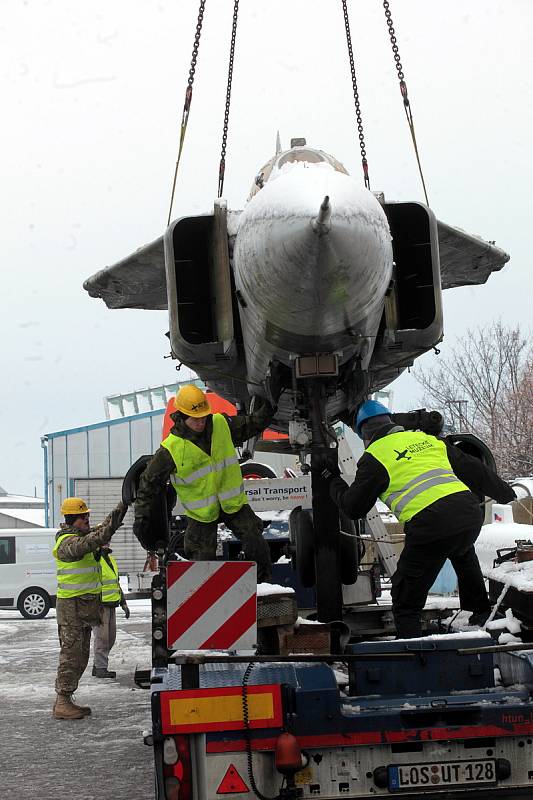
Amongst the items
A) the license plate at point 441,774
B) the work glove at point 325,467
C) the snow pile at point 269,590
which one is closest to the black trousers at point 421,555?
the snow pile at point 269,590

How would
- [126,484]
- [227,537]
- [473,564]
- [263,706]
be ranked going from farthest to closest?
1. [227,537]
2. [126,484]
3. [473,564]
4. [263,706]

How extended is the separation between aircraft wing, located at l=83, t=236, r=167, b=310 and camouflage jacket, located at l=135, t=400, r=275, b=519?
5.21 feet

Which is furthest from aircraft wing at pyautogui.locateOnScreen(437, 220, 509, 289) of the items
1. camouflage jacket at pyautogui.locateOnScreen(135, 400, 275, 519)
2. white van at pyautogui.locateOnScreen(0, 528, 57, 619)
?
white van at pyautogui.locateOnScreen(0, 528, 57, 619)

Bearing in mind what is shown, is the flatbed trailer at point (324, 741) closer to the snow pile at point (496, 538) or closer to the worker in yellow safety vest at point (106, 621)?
the snow pile at point (496, 538)

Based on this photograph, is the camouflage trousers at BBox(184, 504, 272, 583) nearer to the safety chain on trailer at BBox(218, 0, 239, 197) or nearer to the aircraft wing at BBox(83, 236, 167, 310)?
the aircraft wing at BBox(83, 236, 167, 310)

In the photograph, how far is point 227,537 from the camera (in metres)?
8.62

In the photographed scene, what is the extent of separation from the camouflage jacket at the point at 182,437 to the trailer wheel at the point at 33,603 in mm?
15808

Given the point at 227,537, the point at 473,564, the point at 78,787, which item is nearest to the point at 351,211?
the point at 473,564

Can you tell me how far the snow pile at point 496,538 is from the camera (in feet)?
23.1

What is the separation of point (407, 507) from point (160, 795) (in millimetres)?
1713

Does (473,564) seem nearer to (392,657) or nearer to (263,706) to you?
(392,657)

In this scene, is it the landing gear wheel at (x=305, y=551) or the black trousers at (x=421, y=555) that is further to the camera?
the landing gear wheel at (x=305, y=551)

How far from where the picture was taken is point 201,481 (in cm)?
512

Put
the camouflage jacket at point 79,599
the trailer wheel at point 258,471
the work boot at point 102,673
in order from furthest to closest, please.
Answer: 1. the work boot at point 102,673
2. the trailer wheel at point 258,471
3. the camouflage jacket at point 79,599
